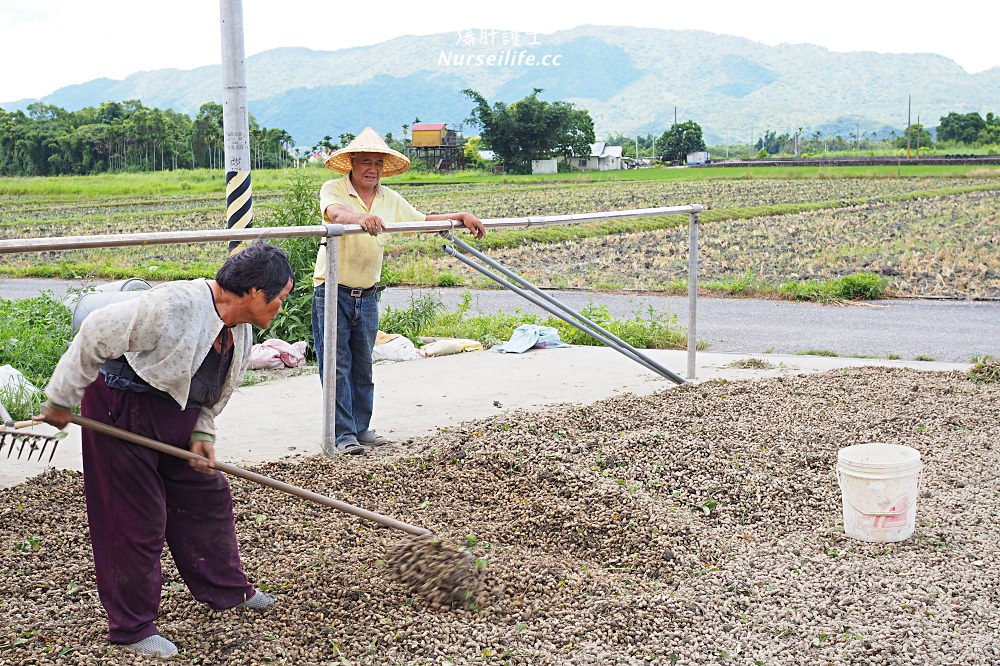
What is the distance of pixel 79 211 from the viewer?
107ft

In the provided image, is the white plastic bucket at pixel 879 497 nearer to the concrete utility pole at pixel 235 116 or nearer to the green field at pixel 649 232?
Answer: the concrete utility pole at pixel 235 116

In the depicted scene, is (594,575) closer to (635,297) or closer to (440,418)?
(440,418)

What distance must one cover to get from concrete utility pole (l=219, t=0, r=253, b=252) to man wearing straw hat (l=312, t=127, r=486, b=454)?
2.18 m

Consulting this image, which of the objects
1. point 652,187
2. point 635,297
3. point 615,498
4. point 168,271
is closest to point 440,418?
point 615,498

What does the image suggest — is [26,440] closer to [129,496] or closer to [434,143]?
[129,496]

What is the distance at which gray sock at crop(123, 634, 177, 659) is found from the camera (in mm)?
3078

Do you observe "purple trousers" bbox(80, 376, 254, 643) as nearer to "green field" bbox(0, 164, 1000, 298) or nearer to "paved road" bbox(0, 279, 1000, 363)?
"green field" bbox(0, 164, 1000, 298)

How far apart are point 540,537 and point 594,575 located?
49cm

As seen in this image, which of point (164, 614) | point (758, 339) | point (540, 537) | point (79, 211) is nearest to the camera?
point (164, 614)

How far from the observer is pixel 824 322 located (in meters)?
11.3

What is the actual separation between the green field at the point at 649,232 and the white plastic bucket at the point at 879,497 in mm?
6510

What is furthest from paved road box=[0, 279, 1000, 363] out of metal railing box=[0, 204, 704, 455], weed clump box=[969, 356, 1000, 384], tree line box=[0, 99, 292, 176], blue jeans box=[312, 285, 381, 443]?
tree line box=[0, 99, 292, 176]

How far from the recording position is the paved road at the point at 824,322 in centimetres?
956

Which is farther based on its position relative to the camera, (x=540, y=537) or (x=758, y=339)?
(x=758, y=339)
